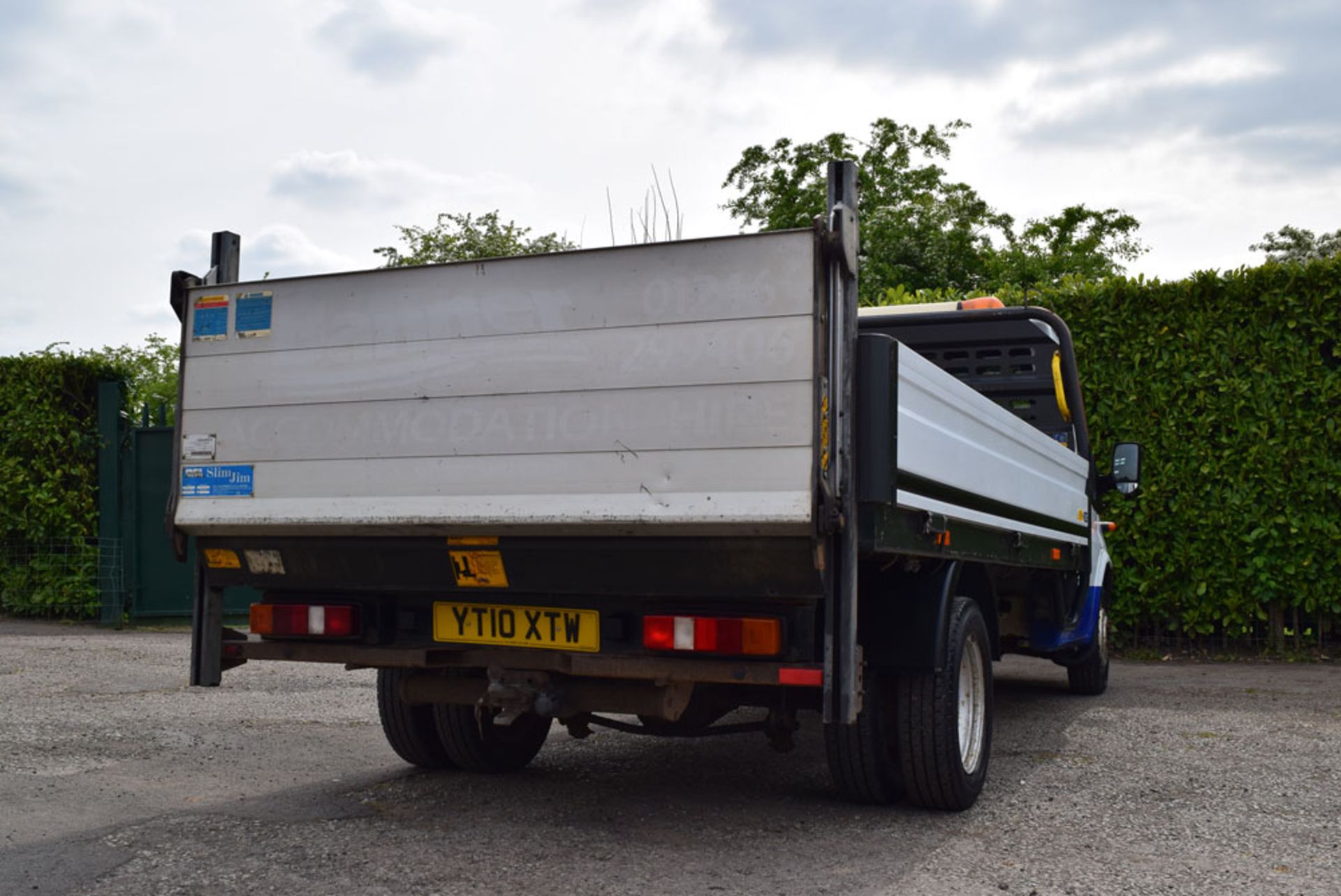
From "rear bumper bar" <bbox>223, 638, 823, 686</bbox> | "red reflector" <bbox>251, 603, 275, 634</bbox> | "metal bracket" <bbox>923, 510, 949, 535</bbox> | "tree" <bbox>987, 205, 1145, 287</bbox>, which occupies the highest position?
"tree" <bbox>987, 205, 1145, 287</bbox>

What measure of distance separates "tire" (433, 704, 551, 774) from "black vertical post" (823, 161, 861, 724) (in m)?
1.89

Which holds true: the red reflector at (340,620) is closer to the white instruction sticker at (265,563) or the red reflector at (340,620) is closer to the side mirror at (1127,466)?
the white instruction sticker at (265,563)

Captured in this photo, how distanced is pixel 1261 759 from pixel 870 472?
328 centimetres

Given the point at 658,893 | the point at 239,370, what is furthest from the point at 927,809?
the point at 239,370

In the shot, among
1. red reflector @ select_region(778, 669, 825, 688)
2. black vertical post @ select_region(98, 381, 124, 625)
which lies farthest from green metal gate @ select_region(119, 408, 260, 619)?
red reflector @ select_region(778, 669, 825, 688)

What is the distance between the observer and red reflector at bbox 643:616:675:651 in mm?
4316

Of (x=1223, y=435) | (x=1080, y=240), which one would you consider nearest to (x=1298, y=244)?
(x=1080, y=240)

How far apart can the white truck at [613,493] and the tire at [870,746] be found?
0.4 inches

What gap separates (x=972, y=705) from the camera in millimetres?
5262

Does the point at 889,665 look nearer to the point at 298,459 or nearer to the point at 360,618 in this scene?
the point at 360,618

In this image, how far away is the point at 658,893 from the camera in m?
3.91

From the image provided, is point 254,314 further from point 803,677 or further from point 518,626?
point 803,677

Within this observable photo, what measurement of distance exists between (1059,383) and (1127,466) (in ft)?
2.69

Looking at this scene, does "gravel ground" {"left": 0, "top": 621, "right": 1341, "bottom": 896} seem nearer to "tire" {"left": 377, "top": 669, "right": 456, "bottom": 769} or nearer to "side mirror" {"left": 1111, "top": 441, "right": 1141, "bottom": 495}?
"tire" {"left": 377, "top": 669, "right": 456, "bottom": 769}
